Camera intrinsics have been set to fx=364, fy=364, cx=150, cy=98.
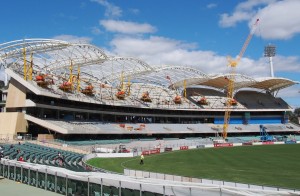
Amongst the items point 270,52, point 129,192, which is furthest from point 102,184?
point 270,52

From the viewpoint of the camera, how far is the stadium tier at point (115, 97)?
7128cm

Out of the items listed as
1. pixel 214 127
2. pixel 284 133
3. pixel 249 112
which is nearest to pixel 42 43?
pixel 214 127

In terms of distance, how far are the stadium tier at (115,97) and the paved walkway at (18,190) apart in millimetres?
49519

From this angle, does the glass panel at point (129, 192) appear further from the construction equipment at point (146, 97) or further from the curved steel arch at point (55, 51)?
the construction equipment at point (146, 97)

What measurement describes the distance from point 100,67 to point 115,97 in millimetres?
9114

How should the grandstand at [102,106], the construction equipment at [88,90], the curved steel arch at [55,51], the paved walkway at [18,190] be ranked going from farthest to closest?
the construction equipment at [88,90] → the curved steel arch at [55,51] → the grandstand at [102,106] → the paved walkway at [18,190]

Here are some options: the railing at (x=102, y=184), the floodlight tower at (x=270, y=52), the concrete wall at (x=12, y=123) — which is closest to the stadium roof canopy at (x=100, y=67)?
the concrete wall at (x=12, y=123)

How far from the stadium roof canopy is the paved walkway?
49.3m

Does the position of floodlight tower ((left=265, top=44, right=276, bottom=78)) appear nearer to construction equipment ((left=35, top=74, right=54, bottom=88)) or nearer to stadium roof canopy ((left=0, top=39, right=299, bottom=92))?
stadium roof canopy ((left=0, top=39, right=299, bottom=92))

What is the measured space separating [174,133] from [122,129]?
1948 centimetres

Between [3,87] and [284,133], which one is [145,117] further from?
[284,133]

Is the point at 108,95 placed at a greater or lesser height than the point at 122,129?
greater

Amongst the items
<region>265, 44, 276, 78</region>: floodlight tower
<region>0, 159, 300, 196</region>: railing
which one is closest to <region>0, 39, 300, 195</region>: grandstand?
<region>0, 159, 300, 196</region>: railing

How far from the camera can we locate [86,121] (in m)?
85.5
